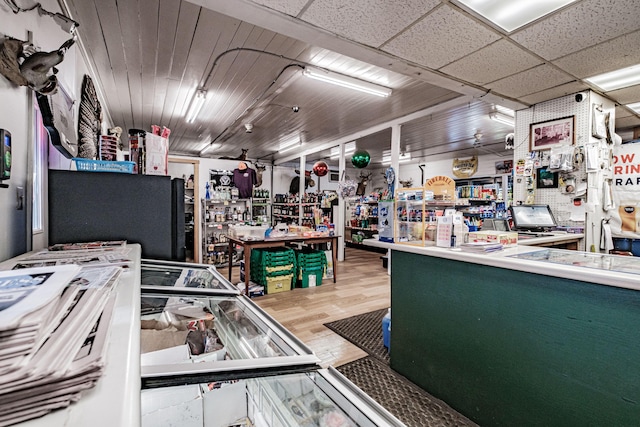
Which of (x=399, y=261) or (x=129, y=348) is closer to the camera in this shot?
(x=129, y=348)

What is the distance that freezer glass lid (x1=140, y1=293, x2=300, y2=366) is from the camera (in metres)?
1.09

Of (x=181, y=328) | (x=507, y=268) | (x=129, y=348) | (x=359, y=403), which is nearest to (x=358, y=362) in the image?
(x=507, y=268)

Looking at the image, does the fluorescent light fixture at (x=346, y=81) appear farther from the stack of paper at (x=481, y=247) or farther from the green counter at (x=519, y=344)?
the stack of paper at (x=481, y=247)

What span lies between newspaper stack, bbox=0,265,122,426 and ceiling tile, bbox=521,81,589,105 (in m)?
4.76

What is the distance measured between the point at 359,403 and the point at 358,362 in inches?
82.4

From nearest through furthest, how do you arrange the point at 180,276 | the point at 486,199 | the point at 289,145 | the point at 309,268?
the point at 180,276
the point at 309,268
the point at 486,199
the point at 289,145

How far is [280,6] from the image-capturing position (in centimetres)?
224

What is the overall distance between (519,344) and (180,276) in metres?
2.05

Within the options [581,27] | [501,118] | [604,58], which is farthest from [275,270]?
[501,118]

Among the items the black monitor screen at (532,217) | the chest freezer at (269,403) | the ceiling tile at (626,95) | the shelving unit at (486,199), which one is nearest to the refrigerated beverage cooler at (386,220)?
the chest freezer at (269,403)

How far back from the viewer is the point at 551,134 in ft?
12.7

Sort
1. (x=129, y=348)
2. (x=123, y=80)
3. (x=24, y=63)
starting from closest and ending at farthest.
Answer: (x=129, y=348) < (x=24, y=63) < (x=123, y=80)

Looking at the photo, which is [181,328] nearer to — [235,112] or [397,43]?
[397,43]

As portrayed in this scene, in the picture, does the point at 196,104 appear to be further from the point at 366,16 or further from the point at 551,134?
the point at 551,134
